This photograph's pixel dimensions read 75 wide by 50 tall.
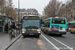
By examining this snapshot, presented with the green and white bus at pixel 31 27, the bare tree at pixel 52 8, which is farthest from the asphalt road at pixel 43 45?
the bare tree at pixel 52 8

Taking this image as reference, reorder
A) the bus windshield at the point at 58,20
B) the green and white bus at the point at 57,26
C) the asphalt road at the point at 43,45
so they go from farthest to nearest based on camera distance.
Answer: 1. the bus windshield at the point at 58,20
2. the green and white bus at the point at 57,26
3. the asphalt road at the point at 43,45

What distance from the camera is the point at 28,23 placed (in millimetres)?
15672

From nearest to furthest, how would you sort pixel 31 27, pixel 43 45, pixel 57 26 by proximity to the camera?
pixel 43 45 < pixel 31 27 < pixel 57 26

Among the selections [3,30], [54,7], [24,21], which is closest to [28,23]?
[24,21]

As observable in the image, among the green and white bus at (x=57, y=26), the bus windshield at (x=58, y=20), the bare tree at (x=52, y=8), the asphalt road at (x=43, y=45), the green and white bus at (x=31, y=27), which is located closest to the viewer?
the asphalt road at (x=43, y=45)

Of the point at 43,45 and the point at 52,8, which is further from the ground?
the point at 52,8

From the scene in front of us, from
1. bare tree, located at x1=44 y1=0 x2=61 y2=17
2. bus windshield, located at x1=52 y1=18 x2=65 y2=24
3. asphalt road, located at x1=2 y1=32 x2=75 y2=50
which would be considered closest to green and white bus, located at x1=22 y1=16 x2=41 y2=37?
asphalt road, located at x1=2 y1=32 x2=75 y2=50

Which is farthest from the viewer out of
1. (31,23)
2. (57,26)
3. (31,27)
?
(57,26)

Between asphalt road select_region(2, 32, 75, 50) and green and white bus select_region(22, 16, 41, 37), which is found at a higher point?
green and white bus select_region(22, 16, 41, 37)

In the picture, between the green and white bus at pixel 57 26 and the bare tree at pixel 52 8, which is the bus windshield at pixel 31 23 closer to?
the green and white bus at pixel 57 26

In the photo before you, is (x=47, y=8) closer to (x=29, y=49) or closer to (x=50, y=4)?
(x=50, y=4)

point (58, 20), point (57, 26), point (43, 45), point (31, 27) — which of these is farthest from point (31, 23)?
point (43, 45)

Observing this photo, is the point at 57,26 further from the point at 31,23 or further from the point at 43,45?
the point at 43,45

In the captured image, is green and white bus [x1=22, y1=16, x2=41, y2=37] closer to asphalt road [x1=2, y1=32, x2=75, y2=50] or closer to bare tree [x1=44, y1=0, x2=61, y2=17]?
asphalt road [x1=2, y1=32, x2=75, y2=50]
